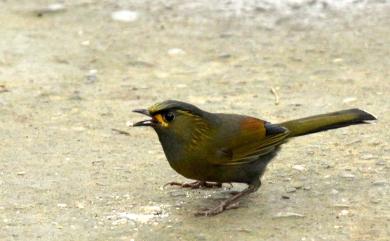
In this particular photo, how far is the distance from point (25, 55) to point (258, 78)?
196 centimetres

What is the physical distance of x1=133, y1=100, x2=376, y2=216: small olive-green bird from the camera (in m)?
5.61

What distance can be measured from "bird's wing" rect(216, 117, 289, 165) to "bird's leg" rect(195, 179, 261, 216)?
158mm

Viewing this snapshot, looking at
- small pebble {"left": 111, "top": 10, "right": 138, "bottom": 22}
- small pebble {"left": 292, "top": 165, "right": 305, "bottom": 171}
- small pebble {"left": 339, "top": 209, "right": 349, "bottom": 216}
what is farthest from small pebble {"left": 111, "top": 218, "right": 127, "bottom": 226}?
small pebble {"left": 111, "top": 10, "right": 138, "bottom": 22}

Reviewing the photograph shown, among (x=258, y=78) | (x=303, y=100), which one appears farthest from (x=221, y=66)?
(x=303, y=100)

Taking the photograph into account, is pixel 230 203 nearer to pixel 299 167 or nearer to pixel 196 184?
pixel 196 184

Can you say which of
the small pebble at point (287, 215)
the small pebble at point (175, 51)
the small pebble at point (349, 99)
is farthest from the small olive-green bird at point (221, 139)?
the small pebble at point (175, 51)

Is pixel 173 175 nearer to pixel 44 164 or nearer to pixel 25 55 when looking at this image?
pixel 44 164

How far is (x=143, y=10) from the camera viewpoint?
9656mm

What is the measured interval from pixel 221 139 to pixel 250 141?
0.17 meters

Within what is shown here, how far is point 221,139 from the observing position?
18.9 ft

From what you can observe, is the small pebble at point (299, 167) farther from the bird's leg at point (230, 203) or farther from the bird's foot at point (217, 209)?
the bird's foot at point (217, 209)

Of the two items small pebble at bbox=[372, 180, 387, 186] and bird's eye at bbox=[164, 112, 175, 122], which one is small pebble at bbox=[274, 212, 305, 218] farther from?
bird's eye at bbox=[164, 112, 175, 122]

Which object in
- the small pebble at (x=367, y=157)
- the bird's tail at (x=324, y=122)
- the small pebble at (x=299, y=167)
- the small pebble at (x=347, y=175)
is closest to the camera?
the bird's tail at (x=324, y=122)

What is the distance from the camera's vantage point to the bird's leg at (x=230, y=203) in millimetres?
5691
